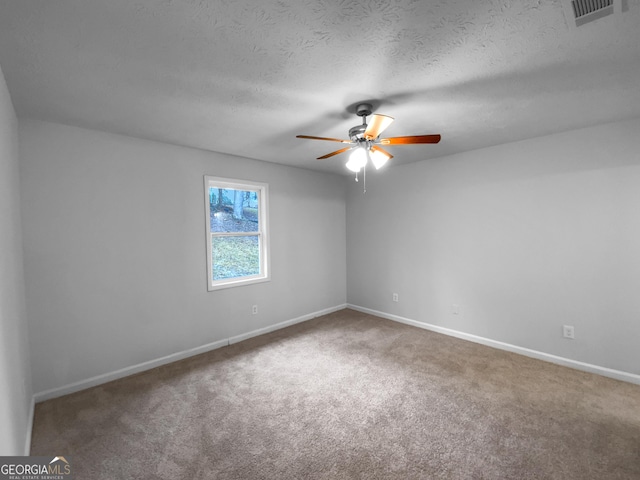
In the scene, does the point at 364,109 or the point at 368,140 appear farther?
the point at 368,140

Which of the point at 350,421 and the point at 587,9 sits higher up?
the point at 587,9

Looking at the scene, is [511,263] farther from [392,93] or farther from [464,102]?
[392,93]

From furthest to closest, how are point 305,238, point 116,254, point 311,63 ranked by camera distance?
point 305,238 < point 116,254 < point 311,63

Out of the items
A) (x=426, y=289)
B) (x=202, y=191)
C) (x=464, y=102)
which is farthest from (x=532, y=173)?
(x=202, y=191)

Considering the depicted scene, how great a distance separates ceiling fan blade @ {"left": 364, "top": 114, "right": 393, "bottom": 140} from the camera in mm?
Result: 1885

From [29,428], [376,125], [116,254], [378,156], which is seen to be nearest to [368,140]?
[378,156]

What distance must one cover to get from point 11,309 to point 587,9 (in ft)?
11.0

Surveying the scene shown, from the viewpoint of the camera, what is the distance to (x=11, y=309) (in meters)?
1.71

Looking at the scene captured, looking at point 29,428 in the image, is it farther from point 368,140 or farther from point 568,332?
point 568,332

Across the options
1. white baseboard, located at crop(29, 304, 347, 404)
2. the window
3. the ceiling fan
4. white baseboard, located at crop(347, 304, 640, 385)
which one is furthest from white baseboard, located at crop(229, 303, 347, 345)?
the ceiling fan

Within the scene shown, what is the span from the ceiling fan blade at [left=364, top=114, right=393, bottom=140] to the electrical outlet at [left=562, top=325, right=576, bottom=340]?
111 inches

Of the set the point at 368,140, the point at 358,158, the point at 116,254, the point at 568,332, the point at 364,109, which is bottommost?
the point at 568,332

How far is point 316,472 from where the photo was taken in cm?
167

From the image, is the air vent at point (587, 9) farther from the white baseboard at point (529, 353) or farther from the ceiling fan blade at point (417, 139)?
the white baseboard at point (529, 353)
